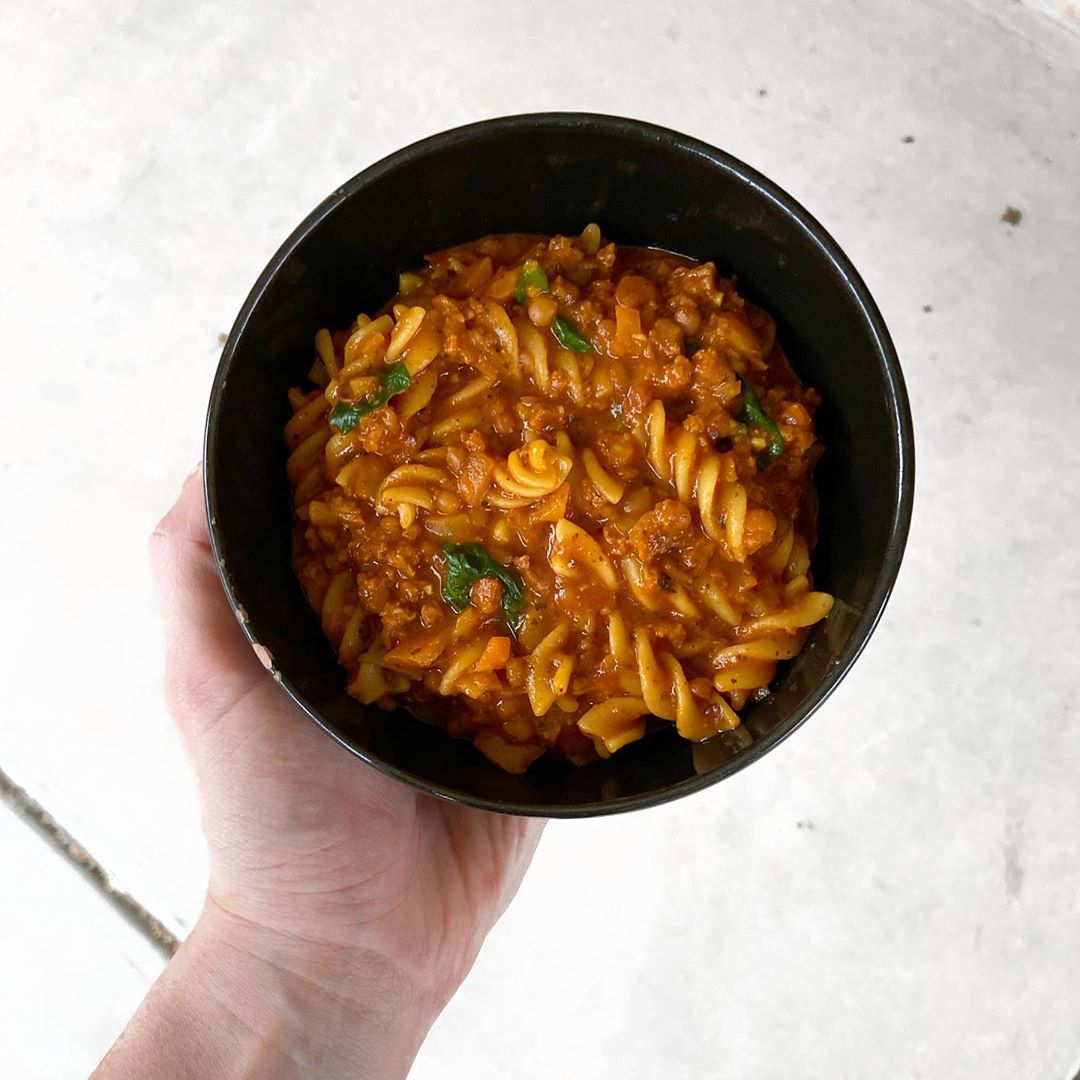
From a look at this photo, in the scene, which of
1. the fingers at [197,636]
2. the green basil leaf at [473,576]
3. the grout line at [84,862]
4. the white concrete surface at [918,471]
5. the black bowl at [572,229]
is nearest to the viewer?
the black bowl at [572,229]

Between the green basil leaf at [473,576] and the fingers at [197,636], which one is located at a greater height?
the fingers at [197,636]

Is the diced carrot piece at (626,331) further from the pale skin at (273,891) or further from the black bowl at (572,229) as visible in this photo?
the pale skin at (273,891)

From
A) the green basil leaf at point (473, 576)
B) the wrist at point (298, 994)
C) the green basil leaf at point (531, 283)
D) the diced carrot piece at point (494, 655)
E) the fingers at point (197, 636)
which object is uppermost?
the green basil leaf at point (531, 283)

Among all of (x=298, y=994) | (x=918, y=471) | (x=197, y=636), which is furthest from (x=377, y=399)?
(x=918, y=471)

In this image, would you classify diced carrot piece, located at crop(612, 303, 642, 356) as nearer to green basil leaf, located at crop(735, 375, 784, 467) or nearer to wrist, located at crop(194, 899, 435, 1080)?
green basil leaf, located at crop(735, 375, 784, 467)

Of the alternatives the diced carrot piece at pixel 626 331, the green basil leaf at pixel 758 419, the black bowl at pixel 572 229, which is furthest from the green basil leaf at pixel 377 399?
the green basil leaf at pixel 758 419

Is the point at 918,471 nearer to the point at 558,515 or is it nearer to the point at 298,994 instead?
the point at 558,515

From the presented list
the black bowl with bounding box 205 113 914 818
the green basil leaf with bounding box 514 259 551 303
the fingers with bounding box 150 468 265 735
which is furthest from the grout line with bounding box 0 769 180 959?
the green basil leaf with bounding box 514 259 551 303
